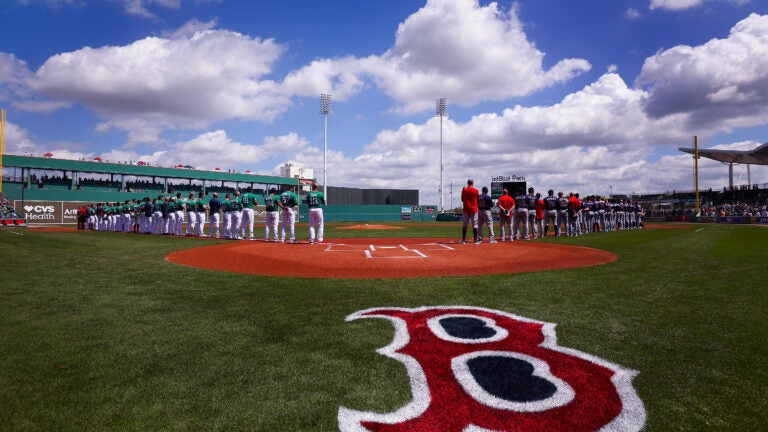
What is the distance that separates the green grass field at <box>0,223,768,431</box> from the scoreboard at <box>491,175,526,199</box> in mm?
38749

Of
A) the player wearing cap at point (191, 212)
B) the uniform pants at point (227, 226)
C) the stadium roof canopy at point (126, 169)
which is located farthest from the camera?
the stadium roof canopy at point (126, 169)

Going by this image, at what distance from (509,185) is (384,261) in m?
39.6

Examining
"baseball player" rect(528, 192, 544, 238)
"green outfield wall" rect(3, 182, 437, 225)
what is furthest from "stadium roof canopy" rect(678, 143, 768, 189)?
"baseball player" rect(528, 192, 544, 238)

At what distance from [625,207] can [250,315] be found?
1092 inches

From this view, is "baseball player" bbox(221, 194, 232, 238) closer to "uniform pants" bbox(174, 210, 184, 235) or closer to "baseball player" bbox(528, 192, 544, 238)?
"uniform pants" bbox(174, 210, 184, 235)

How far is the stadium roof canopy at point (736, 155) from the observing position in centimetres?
5441

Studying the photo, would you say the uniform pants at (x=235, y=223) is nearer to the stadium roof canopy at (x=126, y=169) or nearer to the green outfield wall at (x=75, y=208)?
the green outfield wall at (x=75, y=208)

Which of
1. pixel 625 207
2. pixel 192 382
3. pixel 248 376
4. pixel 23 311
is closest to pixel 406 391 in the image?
pixel 248 376

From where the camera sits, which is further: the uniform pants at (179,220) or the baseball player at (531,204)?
the uniform pants at (179,220)

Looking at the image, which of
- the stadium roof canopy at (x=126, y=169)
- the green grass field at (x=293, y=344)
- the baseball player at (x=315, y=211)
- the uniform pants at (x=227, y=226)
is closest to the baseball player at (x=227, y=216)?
the uniform pants at (x=227, y=226)

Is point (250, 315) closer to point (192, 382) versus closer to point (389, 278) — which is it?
point (192, 382)

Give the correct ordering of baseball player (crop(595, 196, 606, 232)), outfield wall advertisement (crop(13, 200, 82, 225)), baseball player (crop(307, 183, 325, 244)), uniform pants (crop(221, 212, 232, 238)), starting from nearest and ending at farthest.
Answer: baseball player (crop(307, 183, 325, 244))
uniform pants (crop(221, 212, 232, 238))
baseball player (crop(595, 196, 606, 232))
outfield wall advertisement (crop(13, 200, 82, 225))

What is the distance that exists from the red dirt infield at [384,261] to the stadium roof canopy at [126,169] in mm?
43107

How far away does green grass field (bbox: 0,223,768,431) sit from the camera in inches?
92.0
